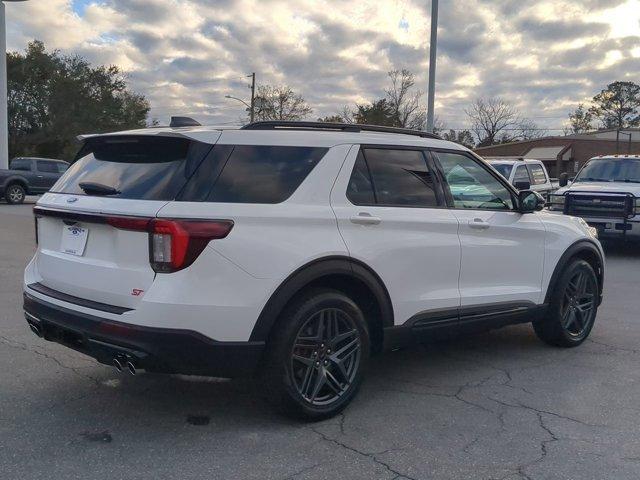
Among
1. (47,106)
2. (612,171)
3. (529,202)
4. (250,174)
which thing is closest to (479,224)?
(529,202)

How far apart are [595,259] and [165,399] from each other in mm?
4187

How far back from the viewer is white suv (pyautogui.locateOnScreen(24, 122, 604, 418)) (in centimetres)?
362

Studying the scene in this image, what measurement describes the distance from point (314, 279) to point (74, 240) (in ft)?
4.89

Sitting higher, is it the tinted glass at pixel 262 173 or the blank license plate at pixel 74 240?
the tinted glass at pixel 262 173

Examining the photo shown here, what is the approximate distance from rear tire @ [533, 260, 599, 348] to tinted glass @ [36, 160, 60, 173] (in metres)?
24.6

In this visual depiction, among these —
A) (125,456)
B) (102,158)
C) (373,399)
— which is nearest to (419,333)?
(373,399)

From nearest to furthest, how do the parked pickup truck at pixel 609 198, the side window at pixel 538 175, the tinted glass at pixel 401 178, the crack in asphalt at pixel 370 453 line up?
the crack in asphalt at pixel 370 453
the tinted glass at pixel 401 178
the parked pickup truck at pixel 609 198
the side window at pixel 538 175

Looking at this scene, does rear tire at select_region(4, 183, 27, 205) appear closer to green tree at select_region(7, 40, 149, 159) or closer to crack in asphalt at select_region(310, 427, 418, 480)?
crack in asphalt at select_region(310, 427, 418, 480)

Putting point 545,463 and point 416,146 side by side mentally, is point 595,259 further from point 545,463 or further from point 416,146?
point 545,463

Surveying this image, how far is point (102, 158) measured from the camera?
433 centimetres

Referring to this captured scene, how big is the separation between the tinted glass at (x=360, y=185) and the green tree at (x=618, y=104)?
9793cm

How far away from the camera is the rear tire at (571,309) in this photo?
19.2ft

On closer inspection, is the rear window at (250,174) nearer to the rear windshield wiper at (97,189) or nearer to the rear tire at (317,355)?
the rear windshield wiper at (97,189)

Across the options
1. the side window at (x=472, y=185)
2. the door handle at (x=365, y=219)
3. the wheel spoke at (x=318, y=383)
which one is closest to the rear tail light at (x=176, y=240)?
the door handle at (x=365, y=219)
